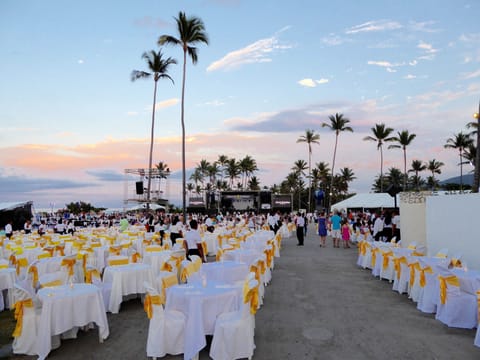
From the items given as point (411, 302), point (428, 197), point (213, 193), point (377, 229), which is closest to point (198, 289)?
point (411, 302)

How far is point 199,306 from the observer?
4.24 m

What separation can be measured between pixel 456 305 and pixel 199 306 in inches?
158

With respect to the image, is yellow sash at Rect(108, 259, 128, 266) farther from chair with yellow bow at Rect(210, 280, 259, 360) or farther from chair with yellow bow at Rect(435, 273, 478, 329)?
chair with yellow bow at Rect(435, 273, 478, 329)

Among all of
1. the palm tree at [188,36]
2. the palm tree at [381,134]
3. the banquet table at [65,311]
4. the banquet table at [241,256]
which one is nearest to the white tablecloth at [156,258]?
the banquet table at [241,256]

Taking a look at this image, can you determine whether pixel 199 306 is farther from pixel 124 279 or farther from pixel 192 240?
pixel 192 240

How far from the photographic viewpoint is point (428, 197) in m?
9.99

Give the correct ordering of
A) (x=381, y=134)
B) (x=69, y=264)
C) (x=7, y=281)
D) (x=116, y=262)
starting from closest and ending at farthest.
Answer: (x=7, y=281)
(x=116, y=262)
(x=69, y=264)
(x=381, y=134)

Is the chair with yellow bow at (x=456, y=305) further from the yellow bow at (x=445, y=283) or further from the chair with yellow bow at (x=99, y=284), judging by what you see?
the chair with yellow bow at (x=99, y=284)

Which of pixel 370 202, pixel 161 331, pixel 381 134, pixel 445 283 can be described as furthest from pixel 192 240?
pixel 381 134

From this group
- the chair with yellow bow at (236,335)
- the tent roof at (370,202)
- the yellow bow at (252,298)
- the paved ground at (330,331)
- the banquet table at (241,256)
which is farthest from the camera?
the tent roof at (370,202)

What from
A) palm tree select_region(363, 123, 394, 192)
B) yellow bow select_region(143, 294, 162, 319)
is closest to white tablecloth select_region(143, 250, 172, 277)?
yellow bow select_region(143, 294, 162, 319)

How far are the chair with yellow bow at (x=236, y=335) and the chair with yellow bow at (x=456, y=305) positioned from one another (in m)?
3.28

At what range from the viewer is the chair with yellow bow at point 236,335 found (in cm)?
407

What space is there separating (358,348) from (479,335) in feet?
5.16
